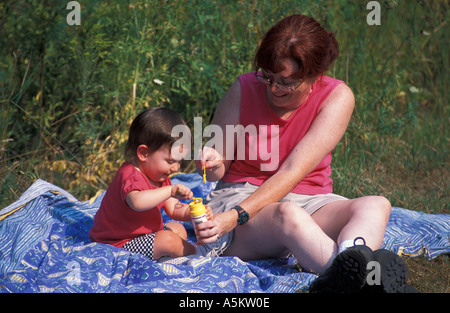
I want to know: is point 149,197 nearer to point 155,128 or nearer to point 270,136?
point 155,128

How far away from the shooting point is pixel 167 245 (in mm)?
3102

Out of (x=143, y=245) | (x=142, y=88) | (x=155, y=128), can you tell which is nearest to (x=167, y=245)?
(x=143, y=245)

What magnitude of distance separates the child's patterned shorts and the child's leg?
2 centimetres

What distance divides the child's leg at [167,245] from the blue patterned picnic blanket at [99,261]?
0.28ft

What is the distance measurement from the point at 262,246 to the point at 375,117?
2209 millimetres

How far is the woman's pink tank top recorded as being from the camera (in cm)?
327

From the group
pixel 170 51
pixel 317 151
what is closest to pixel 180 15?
pixel 170 51

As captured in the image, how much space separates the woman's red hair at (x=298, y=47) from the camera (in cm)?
296

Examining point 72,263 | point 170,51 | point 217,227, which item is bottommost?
point 72,263

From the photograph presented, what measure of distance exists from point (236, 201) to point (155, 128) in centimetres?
62

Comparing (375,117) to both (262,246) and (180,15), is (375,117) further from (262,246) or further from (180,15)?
(262,246)

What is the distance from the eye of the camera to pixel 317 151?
10.3 ft

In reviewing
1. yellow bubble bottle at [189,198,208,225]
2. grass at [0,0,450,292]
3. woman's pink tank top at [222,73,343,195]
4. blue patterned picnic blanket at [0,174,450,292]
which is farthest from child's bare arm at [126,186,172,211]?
grass at [0,0,450,292]

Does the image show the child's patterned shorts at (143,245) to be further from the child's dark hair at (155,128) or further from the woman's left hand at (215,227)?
the child's dark hair at (155,128)
